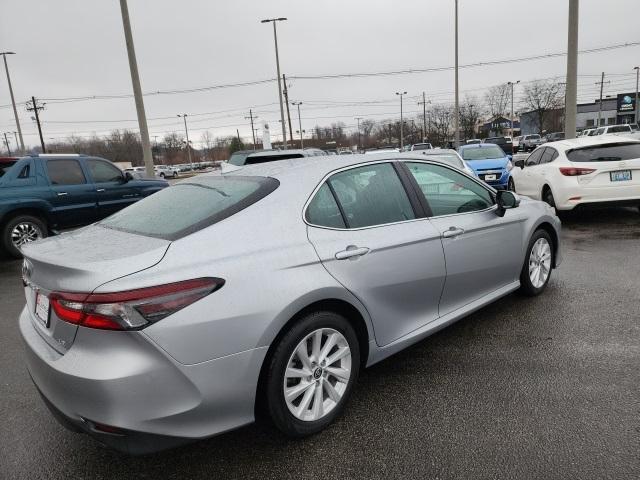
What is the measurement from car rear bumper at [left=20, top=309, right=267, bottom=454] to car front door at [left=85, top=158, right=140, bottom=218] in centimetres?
766

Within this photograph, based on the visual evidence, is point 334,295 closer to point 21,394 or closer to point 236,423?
point 236,423

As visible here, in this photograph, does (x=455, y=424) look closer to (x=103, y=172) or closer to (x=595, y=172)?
(x=595, y=172)

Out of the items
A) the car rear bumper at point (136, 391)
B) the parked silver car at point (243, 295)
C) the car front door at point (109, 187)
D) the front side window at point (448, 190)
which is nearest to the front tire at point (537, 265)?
the front side window at point (448, 190)

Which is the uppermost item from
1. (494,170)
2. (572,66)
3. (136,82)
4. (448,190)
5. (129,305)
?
(136,82)

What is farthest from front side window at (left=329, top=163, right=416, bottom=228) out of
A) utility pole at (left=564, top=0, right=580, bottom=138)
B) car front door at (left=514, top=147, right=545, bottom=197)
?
utility pole at (left=564, top=0, right=580, bottom=138)

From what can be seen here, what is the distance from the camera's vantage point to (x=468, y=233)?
3.55m

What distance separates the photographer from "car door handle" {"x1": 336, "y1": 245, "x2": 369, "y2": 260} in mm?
2639

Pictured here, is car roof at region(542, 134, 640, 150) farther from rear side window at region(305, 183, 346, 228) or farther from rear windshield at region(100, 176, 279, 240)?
rear windshield at region(100, 176, 279, 240)

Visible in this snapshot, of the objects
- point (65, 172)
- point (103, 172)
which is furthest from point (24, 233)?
point (103, 172)

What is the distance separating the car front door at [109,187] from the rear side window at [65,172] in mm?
231

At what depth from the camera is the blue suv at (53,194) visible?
7.95 m

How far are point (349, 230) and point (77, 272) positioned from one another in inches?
59.2

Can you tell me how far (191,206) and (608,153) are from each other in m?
7.69

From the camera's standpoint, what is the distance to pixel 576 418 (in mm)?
2617
